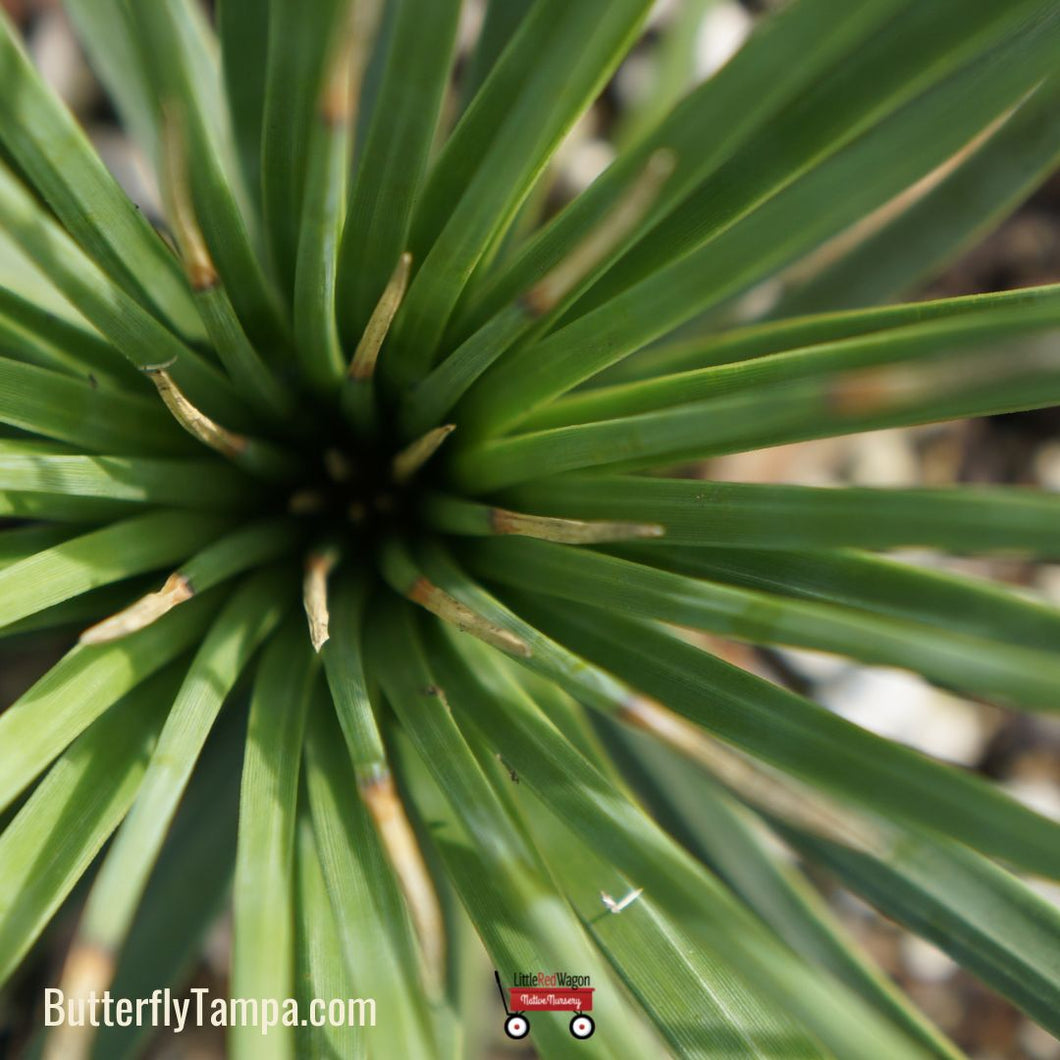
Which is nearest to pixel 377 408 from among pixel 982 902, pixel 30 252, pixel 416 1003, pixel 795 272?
pixel 30 252

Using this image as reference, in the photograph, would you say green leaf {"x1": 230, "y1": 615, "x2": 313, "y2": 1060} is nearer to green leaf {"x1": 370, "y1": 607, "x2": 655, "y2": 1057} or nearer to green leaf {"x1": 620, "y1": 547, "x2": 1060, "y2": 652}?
green leaf {"x1": 370, "y1": 607, "x2": 655, "y2": 1057}

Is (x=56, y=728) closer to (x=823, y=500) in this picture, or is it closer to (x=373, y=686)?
(x=373, y=686)

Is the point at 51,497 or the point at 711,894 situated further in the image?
the point at 51,497

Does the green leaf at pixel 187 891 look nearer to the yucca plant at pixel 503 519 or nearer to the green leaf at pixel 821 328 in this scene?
the yucca plant at pixel 503 519

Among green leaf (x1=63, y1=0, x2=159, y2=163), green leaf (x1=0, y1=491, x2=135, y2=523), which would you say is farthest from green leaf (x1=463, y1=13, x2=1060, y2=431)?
green leaf (x1=63, y1=0, x2=159, y2=163)

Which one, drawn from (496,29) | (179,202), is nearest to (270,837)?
(179,202)

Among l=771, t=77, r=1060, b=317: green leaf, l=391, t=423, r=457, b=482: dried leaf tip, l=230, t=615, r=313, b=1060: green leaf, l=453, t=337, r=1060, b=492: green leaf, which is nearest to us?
l=453, t=337, r=1060, b=492: green leaf

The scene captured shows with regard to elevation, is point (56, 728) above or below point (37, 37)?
below
